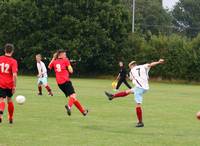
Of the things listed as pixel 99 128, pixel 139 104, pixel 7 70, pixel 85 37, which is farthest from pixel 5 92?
pixel 85 37

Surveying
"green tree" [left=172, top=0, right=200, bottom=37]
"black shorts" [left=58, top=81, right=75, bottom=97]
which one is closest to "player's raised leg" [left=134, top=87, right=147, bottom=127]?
"black shorts" [left=58, top=81, right=75, bottom=97]

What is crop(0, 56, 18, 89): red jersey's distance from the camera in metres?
15.2

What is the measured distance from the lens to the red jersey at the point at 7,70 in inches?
600

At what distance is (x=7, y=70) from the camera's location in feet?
50.1

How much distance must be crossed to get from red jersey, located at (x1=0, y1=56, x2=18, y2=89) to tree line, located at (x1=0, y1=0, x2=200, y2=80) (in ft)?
142

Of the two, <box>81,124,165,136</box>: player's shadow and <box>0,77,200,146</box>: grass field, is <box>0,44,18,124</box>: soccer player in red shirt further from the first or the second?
<box>81,124,165,136</box>: player's shadow

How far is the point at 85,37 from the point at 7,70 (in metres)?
45.4

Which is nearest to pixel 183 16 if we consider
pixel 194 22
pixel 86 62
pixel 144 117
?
pixel 194 22

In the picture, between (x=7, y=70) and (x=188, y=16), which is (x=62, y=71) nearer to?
(x=7, y=70)

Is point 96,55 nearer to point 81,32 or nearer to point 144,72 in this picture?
point 81,32

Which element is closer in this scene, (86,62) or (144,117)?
(144,117)

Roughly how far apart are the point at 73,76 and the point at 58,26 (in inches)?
229

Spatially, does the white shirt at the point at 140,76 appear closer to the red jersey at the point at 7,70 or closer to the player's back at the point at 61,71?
the player's back at the point at 61,71

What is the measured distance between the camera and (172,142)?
41.5 ft
